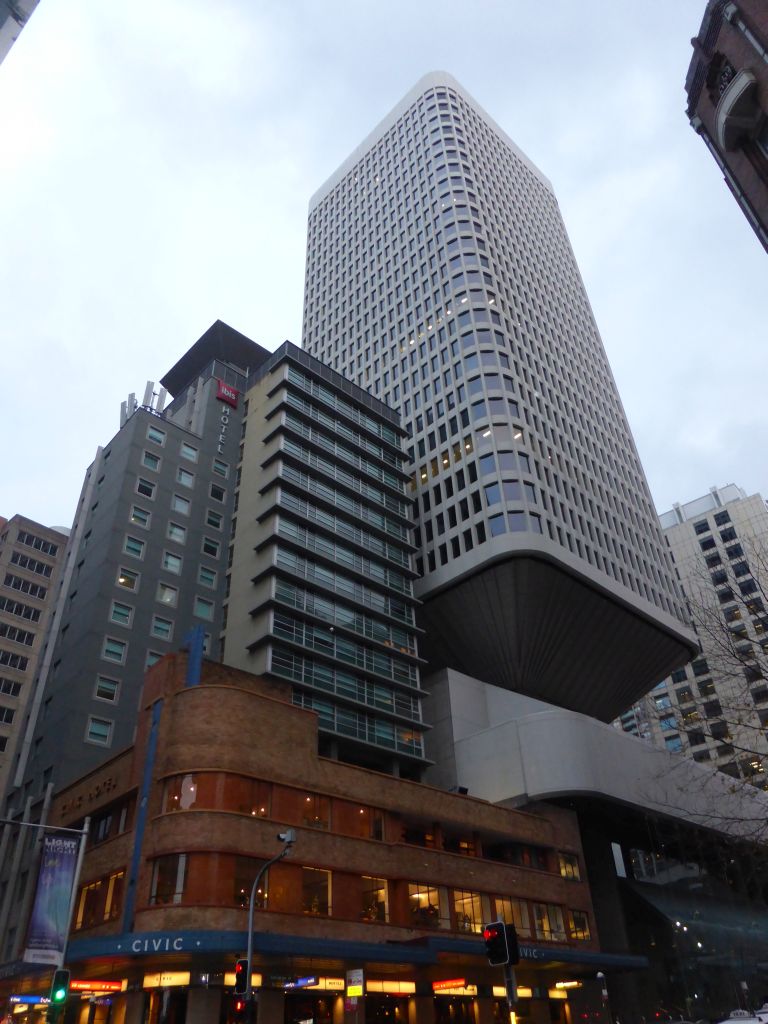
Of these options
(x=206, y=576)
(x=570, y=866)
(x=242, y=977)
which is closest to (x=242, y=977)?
(x=242, y=977)

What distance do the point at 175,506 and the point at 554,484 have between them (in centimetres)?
3720

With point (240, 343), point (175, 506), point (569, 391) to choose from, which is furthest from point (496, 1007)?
point (240, 343)

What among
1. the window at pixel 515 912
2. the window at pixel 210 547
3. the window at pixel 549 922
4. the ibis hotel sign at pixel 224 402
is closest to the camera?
the window at pixel 515 912

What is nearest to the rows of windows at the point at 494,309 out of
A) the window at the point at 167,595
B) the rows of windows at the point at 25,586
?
the window at the point at 167,595

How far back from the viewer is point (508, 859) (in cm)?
5369

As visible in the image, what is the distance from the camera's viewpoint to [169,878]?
3631 cm

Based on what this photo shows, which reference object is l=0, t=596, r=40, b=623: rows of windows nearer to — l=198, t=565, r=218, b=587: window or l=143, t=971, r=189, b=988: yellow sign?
l=198, t=565, r=218, b=587: window

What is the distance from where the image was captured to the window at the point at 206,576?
6881cm

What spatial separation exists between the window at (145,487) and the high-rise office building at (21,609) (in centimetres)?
1214

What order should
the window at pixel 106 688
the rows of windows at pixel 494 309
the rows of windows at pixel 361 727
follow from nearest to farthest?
1. the window at pixel 106 688
2. the rows of windows at pixel 361 727
3. the rows of windows at pixel 494 309

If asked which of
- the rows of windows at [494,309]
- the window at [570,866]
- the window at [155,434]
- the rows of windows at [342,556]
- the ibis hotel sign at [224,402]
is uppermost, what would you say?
the rows of windows at [494,309]

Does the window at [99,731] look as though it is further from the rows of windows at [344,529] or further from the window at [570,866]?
the window at [570,866]

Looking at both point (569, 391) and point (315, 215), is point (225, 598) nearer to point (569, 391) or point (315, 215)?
point (569, 391)

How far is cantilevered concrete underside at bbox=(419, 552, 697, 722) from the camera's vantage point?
2783 inches
